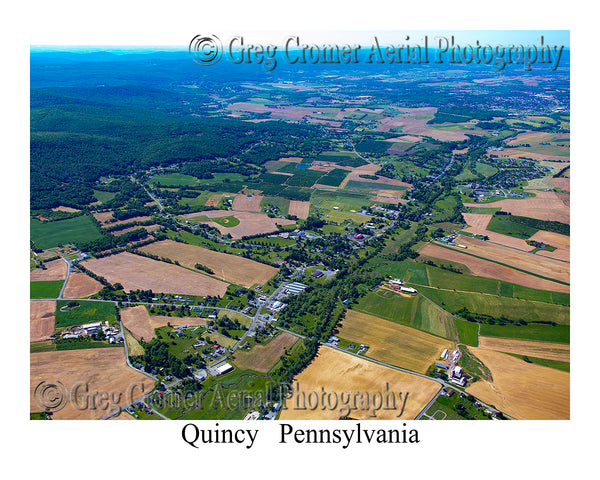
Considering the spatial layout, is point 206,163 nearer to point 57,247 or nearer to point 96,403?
point 57,247

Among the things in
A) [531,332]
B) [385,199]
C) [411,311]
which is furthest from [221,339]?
[385,199]

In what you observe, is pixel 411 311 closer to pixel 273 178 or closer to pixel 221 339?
pixel 221 339

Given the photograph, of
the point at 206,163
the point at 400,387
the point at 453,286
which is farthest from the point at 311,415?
the point at 206,163

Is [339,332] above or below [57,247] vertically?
below

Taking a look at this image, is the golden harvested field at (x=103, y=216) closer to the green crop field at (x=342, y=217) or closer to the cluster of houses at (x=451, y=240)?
the green crop field at (x=342, y=217)

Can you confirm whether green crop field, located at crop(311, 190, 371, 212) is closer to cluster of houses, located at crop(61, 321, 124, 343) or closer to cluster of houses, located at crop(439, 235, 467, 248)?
cluster of houses, located at crop(439, 235, 467, 248)

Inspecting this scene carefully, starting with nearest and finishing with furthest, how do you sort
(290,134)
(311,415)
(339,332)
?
1. (311,415)
2. (339,332)
3. (290,134)

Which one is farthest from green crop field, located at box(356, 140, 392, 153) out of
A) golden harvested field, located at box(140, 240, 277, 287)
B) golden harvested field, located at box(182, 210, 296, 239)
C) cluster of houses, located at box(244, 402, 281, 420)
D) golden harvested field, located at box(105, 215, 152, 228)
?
cluster of houses, located at box(244, 402, 281, 420)
